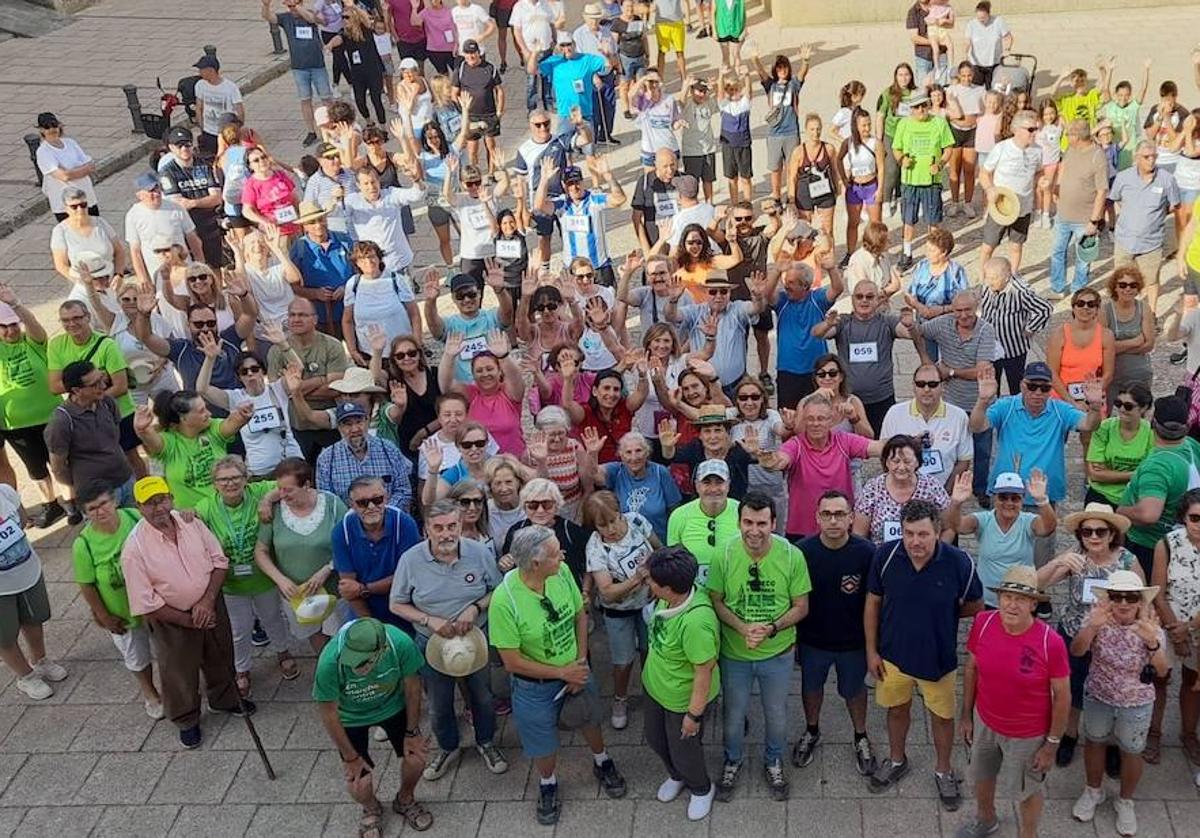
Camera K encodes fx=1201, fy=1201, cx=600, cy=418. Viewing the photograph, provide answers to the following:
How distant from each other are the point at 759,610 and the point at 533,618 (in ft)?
3.66

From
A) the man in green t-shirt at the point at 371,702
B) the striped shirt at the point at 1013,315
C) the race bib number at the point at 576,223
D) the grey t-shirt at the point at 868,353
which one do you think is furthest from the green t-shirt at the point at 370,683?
the race bib number at the point at 576,223

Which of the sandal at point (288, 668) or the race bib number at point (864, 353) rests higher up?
the race bib number at point (864, 353)

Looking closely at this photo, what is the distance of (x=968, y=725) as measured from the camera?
570cm

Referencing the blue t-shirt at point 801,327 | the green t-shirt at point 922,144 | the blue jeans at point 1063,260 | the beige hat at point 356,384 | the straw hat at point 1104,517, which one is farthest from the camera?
the green t-shirt at point 922,144

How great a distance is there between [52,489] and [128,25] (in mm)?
15494

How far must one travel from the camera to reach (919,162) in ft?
38.1

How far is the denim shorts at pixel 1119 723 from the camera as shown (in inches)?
222

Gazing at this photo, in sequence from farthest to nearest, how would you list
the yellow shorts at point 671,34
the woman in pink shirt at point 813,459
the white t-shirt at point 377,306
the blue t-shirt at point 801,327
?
the yellow shorts at point 671,34, the white t-shirt at point 377,306, the blue t-shirt at point 801,327, the woman in pink shirt at point 813,459

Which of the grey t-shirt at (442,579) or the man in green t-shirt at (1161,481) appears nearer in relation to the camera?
the grey t-shirt at (442,579)

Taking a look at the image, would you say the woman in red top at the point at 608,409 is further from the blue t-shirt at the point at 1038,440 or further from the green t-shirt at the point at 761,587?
the blue t-shirt at the point at 1038,440

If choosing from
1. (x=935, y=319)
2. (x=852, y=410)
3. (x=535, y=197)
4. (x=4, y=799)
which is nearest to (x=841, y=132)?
(x=535, y=197)

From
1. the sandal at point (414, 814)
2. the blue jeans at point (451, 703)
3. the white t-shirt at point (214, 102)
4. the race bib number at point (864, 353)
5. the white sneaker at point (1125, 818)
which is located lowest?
the white sneaker at point (1125, 818)

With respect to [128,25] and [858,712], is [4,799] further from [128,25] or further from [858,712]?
[128,25]

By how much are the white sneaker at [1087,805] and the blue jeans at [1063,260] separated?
641 cm
